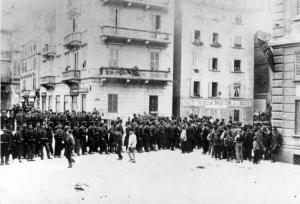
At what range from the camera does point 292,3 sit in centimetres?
1556

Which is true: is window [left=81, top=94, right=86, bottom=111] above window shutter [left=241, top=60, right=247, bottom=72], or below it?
below

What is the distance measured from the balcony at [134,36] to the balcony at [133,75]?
2219 mm

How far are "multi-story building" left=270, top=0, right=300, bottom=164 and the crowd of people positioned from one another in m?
0.50

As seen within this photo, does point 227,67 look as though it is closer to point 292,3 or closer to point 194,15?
point 194,15

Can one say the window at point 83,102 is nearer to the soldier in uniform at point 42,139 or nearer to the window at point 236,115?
the window at point 236,115

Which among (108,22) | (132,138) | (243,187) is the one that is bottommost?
(243,187)

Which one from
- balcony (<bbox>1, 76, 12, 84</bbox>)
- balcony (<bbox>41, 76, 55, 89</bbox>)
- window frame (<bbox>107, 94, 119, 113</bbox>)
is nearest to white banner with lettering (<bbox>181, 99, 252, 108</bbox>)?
window frame (<bbox>107, 94, 119, 113</bbox>)

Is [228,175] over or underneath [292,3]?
underneath

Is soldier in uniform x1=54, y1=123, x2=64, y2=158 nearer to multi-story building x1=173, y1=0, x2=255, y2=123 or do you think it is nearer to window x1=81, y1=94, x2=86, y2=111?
window x1=81, y1=94, x2=86, y2=111

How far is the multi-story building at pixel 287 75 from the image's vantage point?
50.7 ft

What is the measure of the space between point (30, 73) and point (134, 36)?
18.4m

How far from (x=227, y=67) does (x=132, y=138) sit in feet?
73.1

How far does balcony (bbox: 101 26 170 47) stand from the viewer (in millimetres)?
28812

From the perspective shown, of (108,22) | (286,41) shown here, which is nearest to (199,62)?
(108,22)
